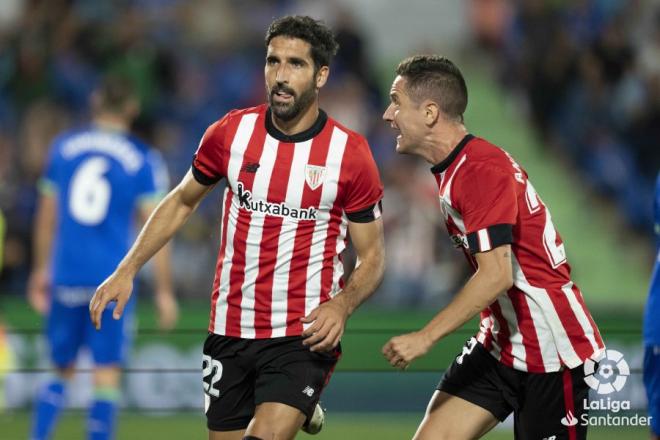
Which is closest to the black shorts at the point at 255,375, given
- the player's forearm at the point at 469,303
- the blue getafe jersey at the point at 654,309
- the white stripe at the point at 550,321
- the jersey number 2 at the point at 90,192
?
the player's forearm at the point at 469,303

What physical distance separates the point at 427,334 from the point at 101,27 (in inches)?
357

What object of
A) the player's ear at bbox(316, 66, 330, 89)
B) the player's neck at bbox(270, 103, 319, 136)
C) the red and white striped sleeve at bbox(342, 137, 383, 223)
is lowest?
the red and white striped sleeve at bbox(342, 137, 383, 223)

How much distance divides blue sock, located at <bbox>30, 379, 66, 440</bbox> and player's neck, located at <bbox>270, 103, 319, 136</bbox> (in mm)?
2800

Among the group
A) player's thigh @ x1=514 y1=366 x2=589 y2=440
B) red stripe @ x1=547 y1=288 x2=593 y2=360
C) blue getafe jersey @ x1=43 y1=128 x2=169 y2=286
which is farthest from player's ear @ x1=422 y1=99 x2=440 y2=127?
blue getafe jersey @ x1=43 y1=128 x2=169 y2=286

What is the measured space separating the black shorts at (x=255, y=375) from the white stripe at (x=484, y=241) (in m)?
0.86

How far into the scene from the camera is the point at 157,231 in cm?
479

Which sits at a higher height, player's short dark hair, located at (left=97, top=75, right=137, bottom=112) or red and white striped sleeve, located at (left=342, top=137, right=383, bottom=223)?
player's short dark hair, located at (left=97, top=75, right=137, bottom=112)

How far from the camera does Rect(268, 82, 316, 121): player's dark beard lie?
4629 millimetres

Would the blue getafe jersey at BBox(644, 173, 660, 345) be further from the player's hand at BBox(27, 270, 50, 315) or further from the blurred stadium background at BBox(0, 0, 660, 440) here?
the blurred stadium background at BBox(0, 0, 660, 440)

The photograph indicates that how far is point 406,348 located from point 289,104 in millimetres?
1183

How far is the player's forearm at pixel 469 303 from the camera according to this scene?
4086mm

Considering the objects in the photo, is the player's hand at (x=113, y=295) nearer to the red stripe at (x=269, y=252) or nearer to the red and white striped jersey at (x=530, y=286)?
the red stripe at (x=269, y=252)

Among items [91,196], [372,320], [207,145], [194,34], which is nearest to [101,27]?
[194,34]

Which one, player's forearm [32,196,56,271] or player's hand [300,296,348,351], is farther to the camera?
player's forearm [32,196,56,271]
